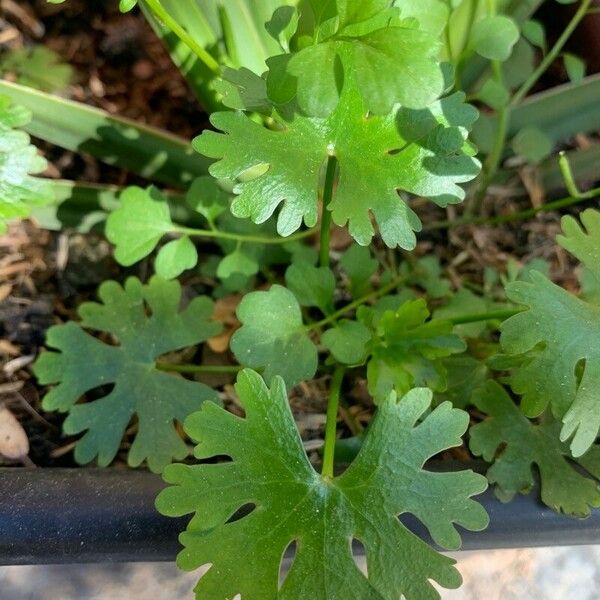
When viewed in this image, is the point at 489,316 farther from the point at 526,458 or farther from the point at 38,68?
the point at 38,68

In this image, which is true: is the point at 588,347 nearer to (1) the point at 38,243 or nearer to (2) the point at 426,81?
(2) the point at 426,81

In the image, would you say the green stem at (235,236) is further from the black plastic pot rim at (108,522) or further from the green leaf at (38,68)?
the green leaf at (38,68)

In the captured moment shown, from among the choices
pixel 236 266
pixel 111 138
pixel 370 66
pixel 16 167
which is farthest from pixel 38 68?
pixel 370 66

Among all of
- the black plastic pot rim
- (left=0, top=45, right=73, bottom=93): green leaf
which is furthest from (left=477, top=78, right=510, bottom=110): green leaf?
(left=0, top=45, right=73, bottom=93): green leaf

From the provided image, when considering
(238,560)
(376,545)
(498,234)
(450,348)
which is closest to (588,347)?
(450,348)

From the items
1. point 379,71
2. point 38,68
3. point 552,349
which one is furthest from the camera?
point 38,68
